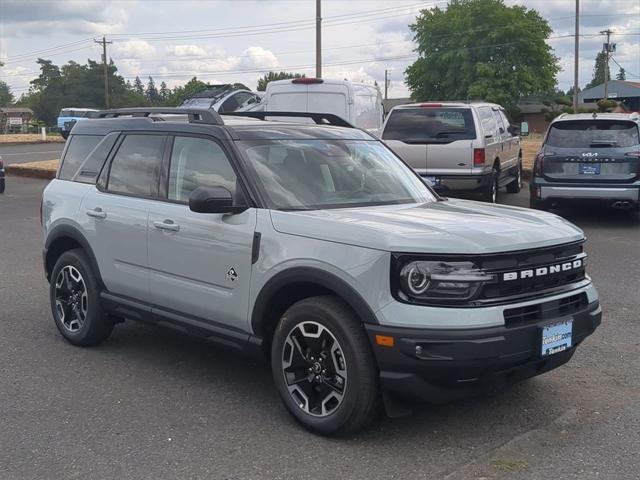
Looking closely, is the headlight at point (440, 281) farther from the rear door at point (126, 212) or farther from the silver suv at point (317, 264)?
the rear door at point (126, 212)

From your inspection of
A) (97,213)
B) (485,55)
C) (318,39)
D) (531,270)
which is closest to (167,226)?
(97,213)

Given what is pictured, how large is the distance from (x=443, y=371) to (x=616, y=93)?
3841 inches

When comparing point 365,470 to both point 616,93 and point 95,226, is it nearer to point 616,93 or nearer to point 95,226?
point 95,226

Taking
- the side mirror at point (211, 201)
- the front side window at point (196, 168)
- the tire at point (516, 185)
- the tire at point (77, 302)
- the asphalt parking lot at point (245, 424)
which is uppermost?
the front side window at point (196, 168)

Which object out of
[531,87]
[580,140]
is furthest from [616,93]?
[580,140]

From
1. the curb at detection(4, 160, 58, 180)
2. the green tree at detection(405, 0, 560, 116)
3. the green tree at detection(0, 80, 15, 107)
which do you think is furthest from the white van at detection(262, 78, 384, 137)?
the green tree at detection(0, 80, 15, 107)

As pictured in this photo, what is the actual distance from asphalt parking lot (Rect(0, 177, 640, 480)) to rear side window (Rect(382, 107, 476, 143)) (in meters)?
6.65

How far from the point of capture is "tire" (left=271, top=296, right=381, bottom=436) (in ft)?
13.1

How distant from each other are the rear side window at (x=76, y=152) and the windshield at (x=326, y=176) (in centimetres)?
187

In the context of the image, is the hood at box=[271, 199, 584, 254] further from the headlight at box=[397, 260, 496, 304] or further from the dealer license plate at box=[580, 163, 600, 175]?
the dealer license plate at box=[580, 163, 600, 175]

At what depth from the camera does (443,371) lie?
3797 millimetres

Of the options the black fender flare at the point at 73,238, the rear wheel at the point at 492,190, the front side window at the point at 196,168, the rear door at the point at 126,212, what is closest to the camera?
the front side window at the point at 196,168

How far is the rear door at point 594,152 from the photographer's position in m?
11.4

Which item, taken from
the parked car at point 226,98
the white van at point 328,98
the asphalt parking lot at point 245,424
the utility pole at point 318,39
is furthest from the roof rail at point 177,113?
the utility pole at point 318,39
